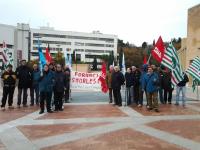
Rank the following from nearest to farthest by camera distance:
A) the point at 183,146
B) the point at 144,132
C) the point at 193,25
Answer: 1. the point at 183,146
2. the point at 144,132
3. the point at 193,25

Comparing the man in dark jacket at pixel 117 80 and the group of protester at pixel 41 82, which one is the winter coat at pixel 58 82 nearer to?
the group of protester at pixel 41 82

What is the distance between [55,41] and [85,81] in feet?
410

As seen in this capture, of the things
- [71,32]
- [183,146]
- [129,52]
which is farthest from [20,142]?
[71,32]

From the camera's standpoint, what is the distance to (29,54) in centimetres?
13562

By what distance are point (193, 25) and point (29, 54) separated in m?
93.6

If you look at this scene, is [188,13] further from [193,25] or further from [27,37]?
[27,37]

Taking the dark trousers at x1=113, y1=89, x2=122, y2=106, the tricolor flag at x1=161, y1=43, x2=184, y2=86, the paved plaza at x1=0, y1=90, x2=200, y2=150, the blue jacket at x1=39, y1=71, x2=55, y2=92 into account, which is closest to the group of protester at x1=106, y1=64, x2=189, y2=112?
the dark trousers at x1=113, y1=89, x2=122, y2=106

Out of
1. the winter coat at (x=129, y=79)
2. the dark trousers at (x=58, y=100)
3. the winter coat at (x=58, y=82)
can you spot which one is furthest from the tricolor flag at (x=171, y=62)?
the dark trousers at (x=58, y=100)

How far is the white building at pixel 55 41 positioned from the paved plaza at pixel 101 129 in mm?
110419

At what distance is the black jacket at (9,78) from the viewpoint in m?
15.7

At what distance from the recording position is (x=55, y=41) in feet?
471

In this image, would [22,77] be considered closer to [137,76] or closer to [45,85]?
[45,85]

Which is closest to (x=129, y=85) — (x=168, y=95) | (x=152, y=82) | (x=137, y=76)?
(x=137, y=76)

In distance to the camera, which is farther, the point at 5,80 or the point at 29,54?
the point at 29,54
